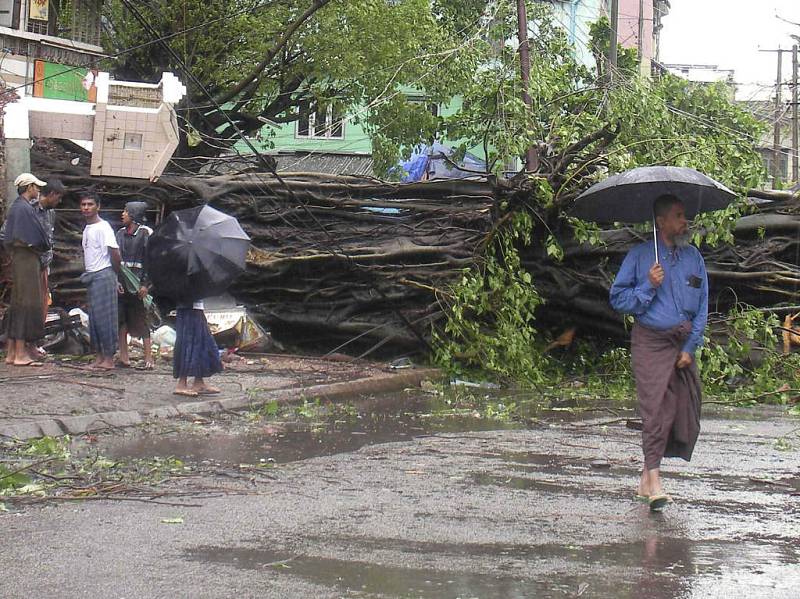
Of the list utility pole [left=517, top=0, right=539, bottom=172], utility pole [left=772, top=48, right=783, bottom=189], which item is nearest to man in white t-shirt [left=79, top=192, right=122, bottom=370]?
utility pole [left=517, top=0, right=539, bottom=172]

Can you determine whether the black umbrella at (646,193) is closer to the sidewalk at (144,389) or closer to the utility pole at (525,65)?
the sidewalk at (144,389)

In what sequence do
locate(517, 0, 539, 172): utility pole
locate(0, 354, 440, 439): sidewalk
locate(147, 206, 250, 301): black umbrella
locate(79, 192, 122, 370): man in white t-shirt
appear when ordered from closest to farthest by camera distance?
1. locate(0, 354, 440, 439): sidewalk
2. locate(147, 206, 250, 301): black umbrella
3. locate(79, 192, 122, 370): man in white t-shirt
4. locate(517, 0, 539, 172): utility pole

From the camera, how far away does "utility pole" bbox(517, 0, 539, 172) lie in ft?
49.7

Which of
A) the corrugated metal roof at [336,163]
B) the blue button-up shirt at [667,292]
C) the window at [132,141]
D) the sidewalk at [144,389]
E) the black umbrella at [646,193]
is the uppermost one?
the corrugated metal roof at [336,163]

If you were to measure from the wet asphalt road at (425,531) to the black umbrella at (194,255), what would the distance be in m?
2.11

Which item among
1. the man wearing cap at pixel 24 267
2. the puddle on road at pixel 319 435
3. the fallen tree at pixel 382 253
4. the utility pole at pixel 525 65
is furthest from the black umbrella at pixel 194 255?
the utility pole at pixel 525 65

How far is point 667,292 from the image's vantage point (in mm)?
7199

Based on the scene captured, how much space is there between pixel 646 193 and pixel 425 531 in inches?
124

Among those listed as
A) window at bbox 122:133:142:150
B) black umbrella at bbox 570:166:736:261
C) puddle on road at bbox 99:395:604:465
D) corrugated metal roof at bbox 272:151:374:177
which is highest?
corrugated metal roof at bbox 272:151:374:177

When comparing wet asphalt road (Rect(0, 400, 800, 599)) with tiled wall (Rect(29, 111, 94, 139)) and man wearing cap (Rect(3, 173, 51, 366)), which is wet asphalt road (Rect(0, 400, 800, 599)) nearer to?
man wearing cap (Rect(3, 173, 51, 366))

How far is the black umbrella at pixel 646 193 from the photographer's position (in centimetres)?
764

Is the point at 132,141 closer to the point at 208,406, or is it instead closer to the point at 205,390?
the point at 205,390

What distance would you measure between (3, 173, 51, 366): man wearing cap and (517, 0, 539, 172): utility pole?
6339mm

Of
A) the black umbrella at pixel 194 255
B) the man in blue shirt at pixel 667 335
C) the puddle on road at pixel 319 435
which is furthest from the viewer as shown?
the black umbrella at pixel 194 255
